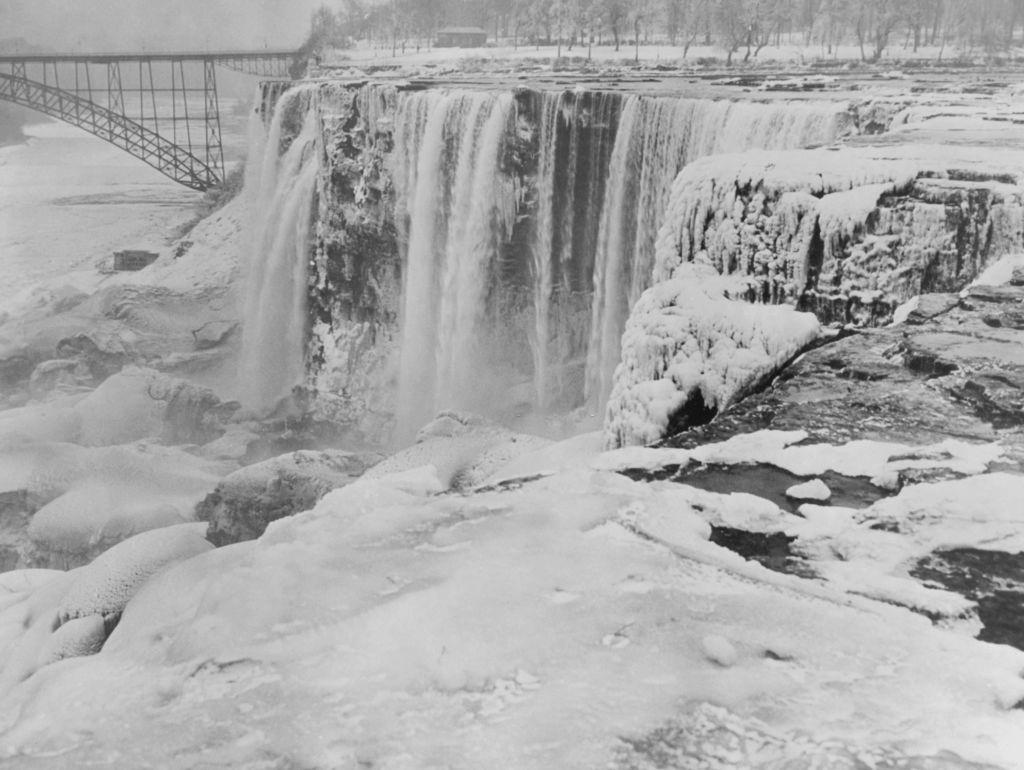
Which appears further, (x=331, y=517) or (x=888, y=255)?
(x=888, y=255)

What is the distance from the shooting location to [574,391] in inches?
599

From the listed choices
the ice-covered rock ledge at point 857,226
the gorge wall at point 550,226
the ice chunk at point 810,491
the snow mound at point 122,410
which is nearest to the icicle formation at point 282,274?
the gorge wall at point 550,226

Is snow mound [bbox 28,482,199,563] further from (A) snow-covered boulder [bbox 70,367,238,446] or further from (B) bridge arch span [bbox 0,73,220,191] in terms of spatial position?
(B) bridge arch span [bbox 0,73,220,191]

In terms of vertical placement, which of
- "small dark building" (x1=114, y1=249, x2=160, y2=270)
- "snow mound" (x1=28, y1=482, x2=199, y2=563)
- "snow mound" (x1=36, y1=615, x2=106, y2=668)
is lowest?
"snow mound" (x1=28, y1=482, x2=199, y2=563)

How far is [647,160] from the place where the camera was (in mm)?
12805

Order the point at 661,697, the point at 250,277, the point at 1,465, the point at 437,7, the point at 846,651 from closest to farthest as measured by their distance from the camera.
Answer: the point at 661,697
the point at 846,651
the point at 1,465
the point at 250,277
the point at 437,7

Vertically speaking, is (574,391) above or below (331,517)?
below

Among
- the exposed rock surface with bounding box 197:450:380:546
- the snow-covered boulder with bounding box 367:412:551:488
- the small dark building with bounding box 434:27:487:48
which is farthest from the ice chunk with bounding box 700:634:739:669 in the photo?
the small dark building with bounding box 434:27:487:48

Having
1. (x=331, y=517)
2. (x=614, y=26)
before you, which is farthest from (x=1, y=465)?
(x=614, y=26)

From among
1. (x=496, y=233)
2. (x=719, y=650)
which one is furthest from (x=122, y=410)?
(x=719, y=650)

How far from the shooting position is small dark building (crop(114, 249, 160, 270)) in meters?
25.7

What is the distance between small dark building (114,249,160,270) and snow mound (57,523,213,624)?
62.7 ft

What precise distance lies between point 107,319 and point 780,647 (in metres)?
20.9

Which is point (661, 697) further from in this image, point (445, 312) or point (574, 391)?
point (445, 312)
